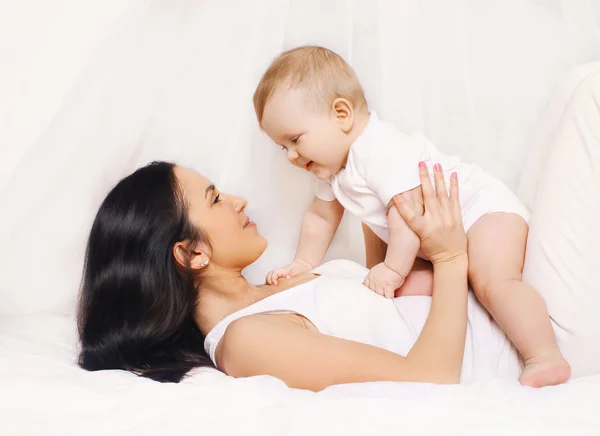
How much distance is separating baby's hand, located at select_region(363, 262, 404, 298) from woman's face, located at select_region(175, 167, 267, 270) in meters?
0.29

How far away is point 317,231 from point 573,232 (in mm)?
727

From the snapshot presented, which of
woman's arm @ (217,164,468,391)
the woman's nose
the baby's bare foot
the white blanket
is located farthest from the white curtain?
the baby's bare foot

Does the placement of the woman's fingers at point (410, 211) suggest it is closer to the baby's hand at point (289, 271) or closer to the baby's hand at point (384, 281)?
the baby's hand at point (384, 281)

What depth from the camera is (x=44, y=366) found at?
4.58 ft

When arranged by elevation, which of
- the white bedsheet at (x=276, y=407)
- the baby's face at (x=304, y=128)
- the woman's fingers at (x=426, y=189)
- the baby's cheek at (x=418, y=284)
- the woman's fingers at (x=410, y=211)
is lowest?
the white bedsheet at (x=276, y=407)


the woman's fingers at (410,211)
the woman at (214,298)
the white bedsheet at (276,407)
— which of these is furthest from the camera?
the woman's fingers at (410,211)

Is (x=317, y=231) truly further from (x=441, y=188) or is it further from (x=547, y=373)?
(x=547, y=373)

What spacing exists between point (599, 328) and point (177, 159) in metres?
1.24

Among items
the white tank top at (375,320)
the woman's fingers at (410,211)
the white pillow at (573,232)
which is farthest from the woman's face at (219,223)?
the white pillow at (573,232)

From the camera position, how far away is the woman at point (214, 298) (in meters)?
1.36

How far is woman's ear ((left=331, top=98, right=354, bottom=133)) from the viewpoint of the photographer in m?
1.54

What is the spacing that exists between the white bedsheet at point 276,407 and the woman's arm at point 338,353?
47mm

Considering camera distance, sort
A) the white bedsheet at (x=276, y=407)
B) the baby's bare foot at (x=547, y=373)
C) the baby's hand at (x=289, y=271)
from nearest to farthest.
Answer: the white bedsheet at (x=276, y=407), the baby's bare foot at (x=547, y=373), the baby's hand at (x=289, y=271)

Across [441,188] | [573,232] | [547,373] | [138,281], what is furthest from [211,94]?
[547,373]
